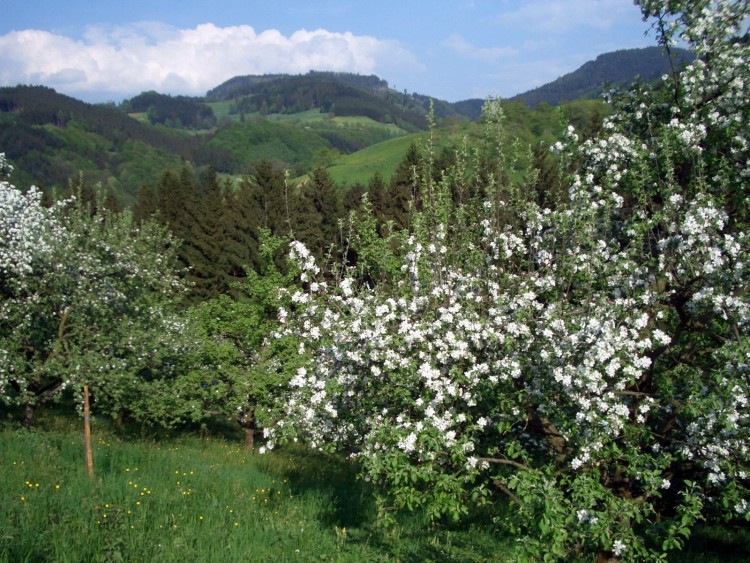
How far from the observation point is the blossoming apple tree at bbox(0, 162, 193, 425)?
17516mm

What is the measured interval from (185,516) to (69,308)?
9399 mm

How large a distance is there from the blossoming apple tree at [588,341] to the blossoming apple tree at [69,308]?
928 centimetres

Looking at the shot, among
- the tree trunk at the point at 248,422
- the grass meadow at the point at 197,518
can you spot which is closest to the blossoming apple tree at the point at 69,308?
the grass meadow at the point at 197,518

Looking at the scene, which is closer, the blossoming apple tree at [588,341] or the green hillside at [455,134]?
the blossoming apple tree at [588,341]

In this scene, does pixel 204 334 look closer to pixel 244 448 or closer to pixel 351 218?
pixel 244 448

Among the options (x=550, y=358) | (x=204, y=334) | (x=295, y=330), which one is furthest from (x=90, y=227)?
(x=550, y=358)

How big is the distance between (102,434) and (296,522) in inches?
514

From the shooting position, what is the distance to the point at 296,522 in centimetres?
1157

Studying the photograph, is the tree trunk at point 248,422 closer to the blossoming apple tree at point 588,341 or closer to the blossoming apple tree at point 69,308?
the blossoming apple tree at point 69,308

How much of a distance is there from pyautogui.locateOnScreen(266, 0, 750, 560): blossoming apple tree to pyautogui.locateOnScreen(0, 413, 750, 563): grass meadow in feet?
4.58

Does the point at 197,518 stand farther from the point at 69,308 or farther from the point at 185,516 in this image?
the point at 69,308

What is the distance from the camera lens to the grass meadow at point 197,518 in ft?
29.1

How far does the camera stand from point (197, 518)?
10758 mm

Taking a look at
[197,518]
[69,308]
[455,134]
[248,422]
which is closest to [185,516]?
[197,518]
